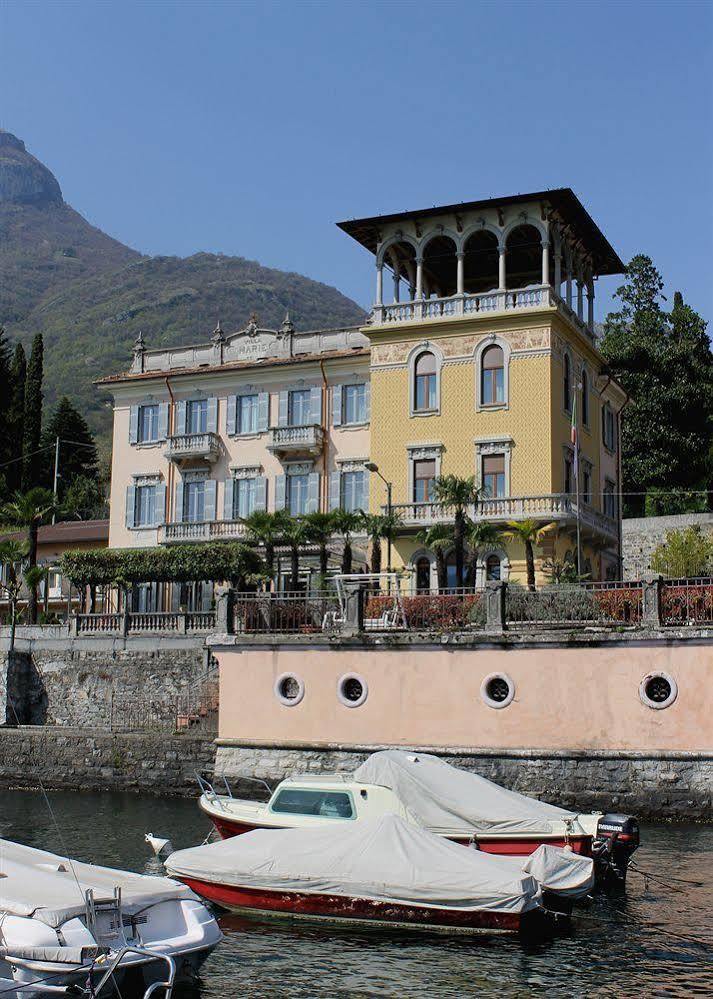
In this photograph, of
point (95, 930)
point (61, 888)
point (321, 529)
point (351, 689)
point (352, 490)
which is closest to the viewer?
point (95, 930)

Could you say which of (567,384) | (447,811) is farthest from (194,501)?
(447,811)

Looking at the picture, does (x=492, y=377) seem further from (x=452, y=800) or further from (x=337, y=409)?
(x=452, y=800)

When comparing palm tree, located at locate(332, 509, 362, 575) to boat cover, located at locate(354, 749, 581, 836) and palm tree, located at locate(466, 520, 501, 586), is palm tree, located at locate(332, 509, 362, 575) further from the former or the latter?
boat cover, located at locate(354, 749, 581, 836)

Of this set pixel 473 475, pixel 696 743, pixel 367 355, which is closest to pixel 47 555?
pixel 367 355

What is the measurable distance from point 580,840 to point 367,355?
102 ft

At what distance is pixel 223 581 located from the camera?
152 feet

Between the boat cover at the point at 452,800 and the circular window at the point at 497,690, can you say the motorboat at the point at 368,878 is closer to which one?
the boat cover at the point at 452,800

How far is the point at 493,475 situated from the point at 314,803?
25.0 m

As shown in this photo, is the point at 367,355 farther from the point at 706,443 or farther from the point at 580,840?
the point at 580,840

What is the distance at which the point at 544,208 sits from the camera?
4453 cm

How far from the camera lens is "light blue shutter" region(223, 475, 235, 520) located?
50125mm

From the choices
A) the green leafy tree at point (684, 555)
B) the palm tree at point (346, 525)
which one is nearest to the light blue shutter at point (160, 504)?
the palm tree at point (346, 525)

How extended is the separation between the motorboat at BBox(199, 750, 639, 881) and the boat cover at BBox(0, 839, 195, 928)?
5867 mm

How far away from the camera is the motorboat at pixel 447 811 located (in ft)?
66.4
